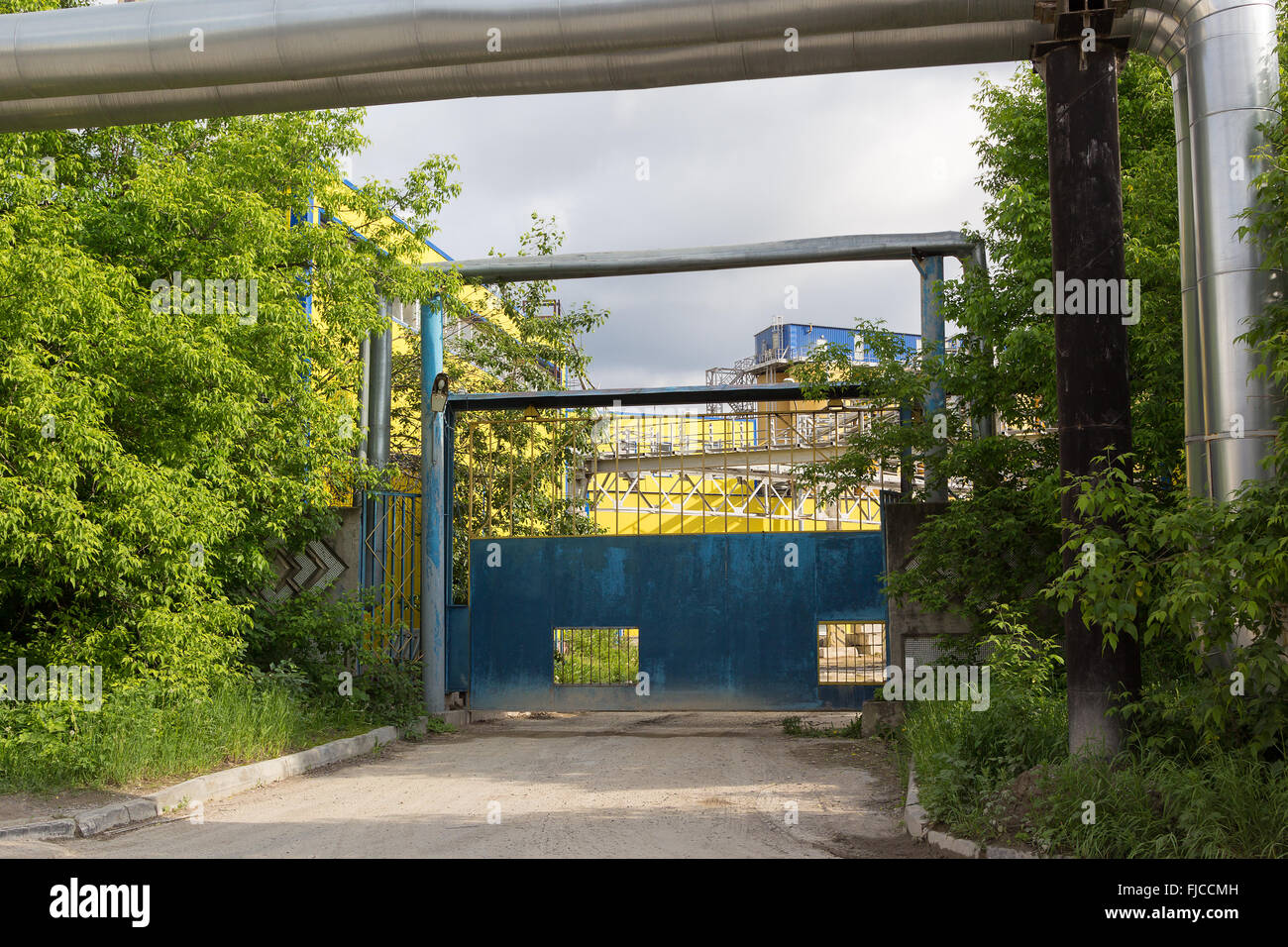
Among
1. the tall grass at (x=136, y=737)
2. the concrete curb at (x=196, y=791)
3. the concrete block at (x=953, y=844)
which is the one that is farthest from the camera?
the tall grass at (x=136, y=737)

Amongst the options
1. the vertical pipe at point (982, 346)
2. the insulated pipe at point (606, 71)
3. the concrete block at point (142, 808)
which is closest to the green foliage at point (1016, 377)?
the vertical pipe at point (982, 346)

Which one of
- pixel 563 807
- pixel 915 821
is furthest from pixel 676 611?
pixel 915 821

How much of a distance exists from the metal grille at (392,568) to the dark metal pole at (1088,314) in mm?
9541

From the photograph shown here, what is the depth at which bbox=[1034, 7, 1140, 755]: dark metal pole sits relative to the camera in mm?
7270

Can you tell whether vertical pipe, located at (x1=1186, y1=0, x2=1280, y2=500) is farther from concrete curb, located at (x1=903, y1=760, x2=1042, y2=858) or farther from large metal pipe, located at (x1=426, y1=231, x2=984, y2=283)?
large metal pipe, located at (x1=426, y1=231, x2=984, y2=283)

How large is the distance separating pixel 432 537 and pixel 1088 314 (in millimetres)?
9932

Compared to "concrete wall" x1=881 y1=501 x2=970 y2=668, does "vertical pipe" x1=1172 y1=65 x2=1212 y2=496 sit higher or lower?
higher

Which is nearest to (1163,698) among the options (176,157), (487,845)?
(487,845)

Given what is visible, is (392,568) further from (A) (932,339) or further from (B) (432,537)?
(A) (932,339)

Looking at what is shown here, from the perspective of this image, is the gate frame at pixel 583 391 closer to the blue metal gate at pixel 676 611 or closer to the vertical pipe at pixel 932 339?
the vertical pipe at pixel 932 339

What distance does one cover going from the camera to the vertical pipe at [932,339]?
12.6 metres

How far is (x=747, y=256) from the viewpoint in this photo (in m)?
14.2

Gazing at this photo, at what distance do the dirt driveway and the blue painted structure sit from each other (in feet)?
3.99

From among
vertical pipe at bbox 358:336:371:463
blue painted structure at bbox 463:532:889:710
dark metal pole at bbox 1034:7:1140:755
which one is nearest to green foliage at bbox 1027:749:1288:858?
dark metal pole at bbox 1034:7:1140:755
